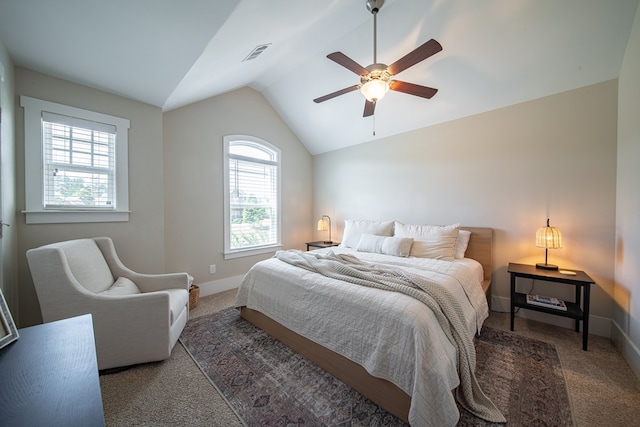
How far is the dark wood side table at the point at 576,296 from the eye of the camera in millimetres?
2160

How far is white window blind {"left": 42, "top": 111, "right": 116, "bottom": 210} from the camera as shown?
7.45 feet

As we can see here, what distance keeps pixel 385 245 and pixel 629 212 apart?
6.99 ft

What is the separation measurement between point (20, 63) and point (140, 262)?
2.04 metres

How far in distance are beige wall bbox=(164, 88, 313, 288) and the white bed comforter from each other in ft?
4.47

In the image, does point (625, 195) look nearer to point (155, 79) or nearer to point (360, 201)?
point (360, 201)

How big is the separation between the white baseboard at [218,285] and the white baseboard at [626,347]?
4277 millimetres

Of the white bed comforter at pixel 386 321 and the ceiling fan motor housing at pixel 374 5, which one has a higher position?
the ceiling fan motor housing at pixel 374 5

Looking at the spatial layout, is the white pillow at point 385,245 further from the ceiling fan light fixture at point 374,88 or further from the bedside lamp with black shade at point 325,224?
the ceiling fan light fixture at point 374,88

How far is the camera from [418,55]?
6.41 feet

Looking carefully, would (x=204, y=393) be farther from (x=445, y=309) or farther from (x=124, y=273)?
(x=445, y=309)

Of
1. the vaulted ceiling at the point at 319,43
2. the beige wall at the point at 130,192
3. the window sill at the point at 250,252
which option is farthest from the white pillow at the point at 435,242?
the beige wall at the point at 130,192

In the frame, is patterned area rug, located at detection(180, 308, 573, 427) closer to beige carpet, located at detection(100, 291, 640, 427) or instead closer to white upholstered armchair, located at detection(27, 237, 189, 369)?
beige carpet, located at detection(100, 291, 640, 427)

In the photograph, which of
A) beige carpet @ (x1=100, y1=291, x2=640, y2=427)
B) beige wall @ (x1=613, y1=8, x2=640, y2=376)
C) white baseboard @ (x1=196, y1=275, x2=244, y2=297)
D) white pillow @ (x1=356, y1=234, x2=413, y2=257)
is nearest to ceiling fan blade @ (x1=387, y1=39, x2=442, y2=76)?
beige wall @ (x1=613, y1=8, x2=640, y2=376)

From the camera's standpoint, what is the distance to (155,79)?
7.68 ft
